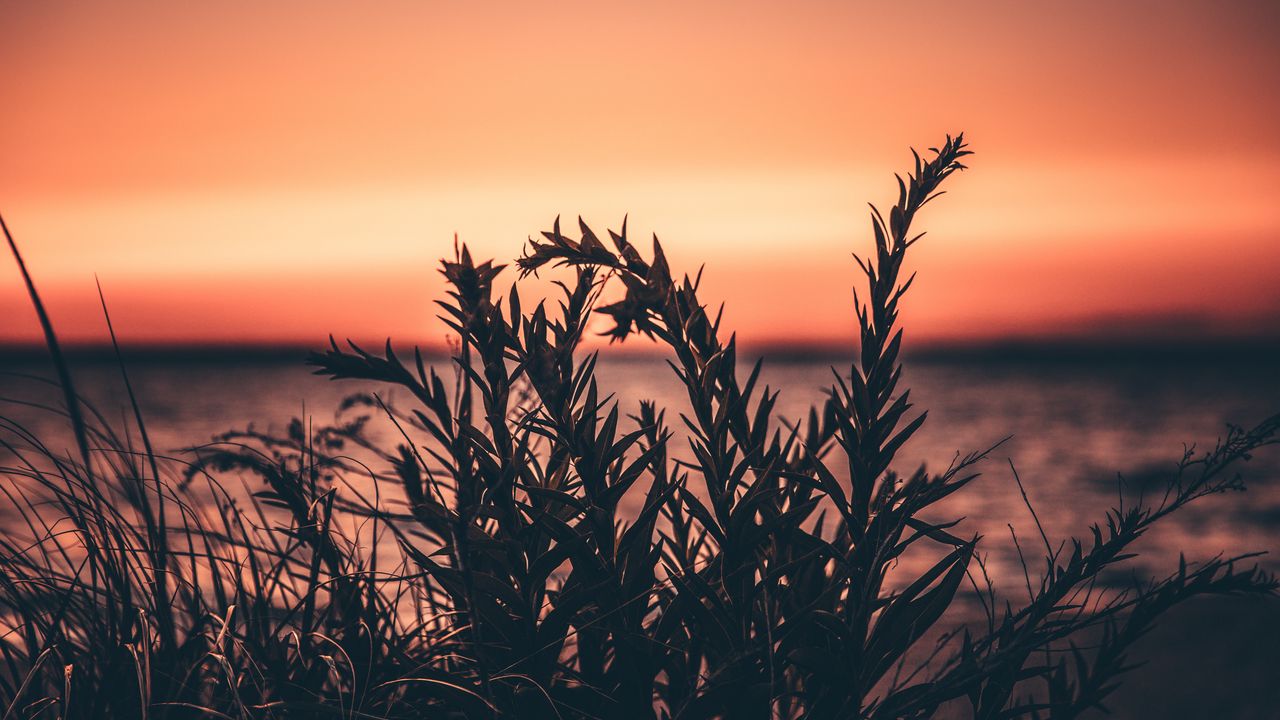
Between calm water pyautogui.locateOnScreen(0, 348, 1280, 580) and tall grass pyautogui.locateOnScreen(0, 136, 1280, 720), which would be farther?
calm water pyautogui.locateOnScreen(0, 348, 1280, 580)

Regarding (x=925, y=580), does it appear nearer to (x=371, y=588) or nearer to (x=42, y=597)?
(x=371, y=588)

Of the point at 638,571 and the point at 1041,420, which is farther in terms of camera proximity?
the point at 1041,420

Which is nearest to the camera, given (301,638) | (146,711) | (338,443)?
(146,711)

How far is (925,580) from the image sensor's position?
1258 mm

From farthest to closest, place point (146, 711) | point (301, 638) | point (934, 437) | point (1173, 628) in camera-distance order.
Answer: point (934, 437) < point (1173, 628) < point (301, 638) < point (146, 711)

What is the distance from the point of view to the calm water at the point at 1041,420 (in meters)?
12.2

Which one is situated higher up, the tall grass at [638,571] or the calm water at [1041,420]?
the tall grass at [638,571]

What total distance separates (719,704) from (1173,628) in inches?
118

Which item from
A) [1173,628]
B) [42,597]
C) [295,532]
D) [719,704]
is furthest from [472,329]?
[1173,628]

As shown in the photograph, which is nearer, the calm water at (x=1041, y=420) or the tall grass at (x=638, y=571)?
the tall grass at (x=638, y=571)

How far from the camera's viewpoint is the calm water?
12.2 metres

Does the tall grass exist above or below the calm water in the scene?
above

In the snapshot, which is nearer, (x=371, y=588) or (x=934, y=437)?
(x=371, y=588)

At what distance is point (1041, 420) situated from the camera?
30.4 metres
